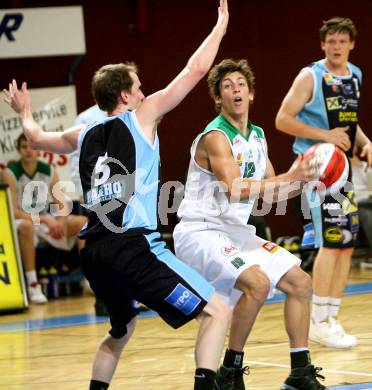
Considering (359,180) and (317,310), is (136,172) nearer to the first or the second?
(317,310)

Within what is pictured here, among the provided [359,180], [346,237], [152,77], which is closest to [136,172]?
[346,237]

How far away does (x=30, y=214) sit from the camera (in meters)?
10.2

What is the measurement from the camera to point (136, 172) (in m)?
4.77

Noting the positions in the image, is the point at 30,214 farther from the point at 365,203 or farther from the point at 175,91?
the point at 175,91

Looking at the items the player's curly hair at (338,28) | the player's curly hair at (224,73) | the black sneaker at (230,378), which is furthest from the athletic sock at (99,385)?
the player's curly hair at (338,28)

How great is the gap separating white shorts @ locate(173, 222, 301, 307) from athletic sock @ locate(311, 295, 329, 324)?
4.96ft

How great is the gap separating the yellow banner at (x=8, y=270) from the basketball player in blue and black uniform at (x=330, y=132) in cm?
355

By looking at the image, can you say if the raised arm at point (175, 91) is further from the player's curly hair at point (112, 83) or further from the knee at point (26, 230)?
the knee at point (26, 230)

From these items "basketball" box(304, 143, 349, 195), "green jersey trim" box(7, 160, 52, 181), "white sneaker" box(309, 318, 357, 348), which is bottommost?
"white sneaker" box(309, 318, 357, 348)

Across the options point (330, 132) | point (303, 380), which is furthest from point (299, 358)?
point (330, 132)

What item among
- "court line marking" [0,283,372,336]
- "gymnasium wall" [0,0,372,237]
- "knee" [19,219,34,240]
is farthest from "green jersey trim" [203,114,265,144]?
"gymnasium wall" [0,0,372,237]

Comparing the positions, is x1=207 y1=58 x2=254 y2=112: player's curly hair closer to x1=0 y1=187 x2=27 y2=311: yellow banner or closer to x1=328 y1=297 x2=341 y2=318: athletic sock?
x1=328 y1=297 x2=341 y2=318: athletic sock

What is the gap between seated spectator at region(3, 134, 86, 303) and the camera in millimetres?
10109

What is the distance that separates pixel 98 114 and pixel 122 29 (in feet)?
10.5
